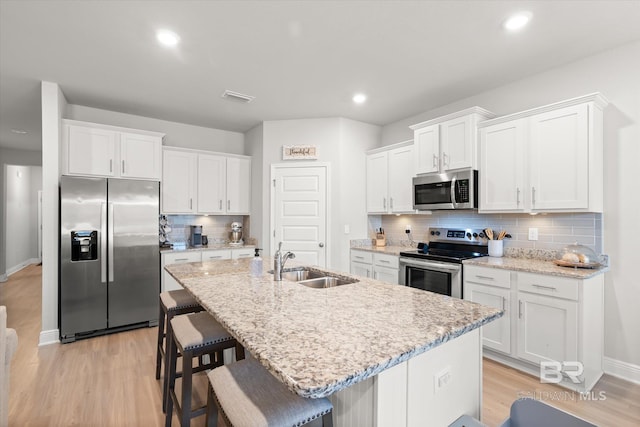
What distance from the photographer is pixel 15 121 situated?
179 inches

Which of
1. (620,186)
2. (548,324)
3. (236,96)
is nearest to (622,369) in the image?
(548,324)

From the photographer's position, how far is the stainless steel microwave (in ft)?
10.6

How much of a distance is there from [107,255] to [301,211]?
92.2 inches

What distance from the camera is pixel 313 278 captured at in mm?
2445

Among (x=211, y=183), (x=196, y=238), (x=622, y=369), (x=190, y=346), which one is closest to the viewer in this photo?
(x=190, y=346)

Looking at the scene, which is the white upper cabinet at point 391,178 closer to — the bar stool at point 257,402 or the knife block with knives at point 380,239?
the knife block with knives at point 380,239

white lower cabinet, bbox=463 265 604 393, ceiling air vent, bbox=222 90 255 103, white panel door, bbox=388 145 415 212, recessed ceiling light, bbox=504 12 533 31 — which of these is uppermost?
recessed ceiling light, bbox=504 12 533 31

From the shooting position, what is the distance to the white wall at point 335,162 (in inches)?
171

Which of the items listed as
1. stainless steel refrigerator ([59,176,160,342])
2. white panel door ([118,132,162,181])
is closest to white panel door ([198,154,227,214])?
white panel door ([118,132,162,181])

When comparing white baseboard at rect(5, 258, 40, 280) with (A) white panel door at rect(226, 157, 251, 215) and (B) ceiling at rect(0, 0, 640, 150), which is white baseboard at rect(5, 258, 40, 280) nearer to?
(B) ceiling at rect(0, 0, 640, 150)

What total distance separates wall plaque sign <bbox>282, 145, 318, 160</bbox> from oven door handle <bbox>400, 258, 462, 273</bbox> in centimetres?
188

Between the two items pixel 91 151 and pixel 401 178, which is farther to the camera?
pixel 401 178

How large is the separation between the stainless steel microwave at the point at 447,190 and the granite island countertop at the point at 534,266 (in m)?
0.58

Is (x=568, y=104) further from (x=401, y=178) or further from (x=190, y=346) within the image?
(x=190, y=346)
